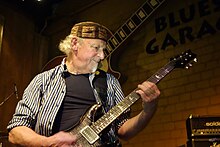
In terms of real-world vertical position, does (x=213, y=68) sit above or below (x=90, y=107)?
above

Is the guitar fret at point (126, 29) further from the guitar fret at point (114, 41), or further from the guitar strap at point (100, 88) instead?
the guitar strap at point (100, 88)

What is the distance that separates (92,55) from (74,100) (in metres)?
0.34

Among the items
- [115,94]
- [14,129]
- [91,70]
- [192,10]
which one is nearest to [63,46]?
[91,70]

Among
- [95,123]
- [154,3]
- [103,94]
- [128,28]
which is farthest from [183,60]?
[128,28]

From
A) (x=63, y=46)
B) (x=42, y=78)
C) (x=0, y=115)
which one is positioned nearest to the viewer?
(x=42, y=78)

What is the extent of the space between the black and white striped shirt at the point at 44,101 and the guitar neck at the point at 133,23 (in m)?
1.92

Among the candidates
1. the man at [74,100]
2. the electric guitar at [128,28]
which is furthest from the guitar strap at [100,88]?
the electric guitar at [128,28]

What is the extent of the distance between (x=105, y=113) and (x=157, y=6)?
2.37 meters

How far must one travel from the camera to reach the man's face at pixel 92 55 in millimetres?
2141

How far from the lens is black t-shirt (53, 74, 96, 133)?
1.89m

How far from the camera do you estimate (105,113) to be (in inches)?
75.7

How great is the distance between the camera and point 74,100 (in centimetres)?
196

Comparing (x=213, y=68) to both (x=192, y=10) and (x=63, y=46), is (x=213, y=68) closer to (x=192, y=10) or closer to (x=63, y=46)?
(x=192, y=10)

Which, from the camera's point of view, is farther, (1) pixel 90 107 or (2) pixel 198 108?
(2) pixel 198 108
